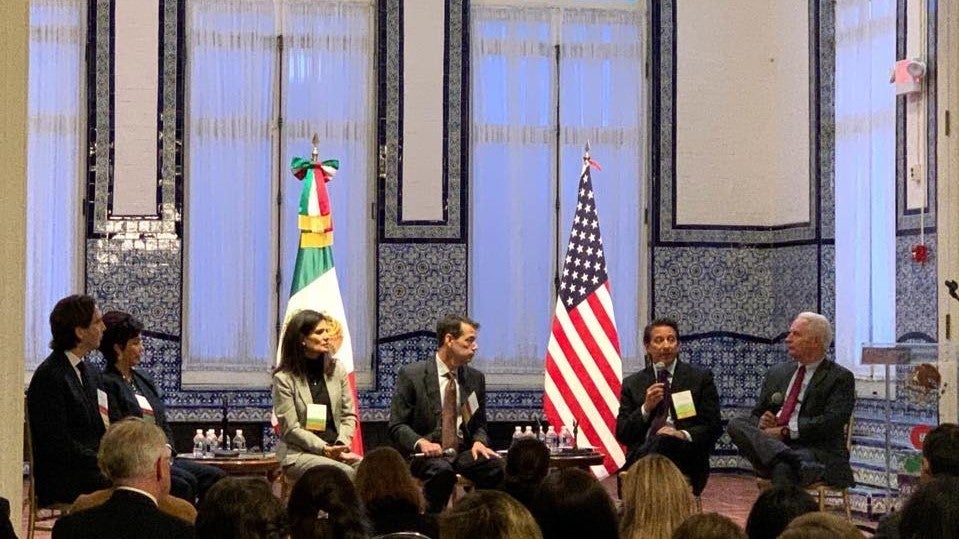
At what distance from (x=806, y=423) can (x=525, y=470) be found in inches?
108

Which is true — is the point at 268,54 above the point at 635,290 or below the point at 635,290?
above

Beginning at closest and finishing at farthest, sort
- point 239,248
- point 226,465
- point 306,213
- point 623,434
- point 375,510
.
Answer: point 375,510 → point 226,465 → point 623,434 → point 306,213 → point 239,248

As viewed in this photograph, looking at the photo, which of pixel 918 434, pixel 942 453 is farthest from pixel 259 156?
pixel 942 453

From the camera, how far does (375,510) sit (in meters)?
4.25

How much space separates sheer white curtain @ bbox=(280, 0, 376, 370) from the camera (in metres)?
11.0

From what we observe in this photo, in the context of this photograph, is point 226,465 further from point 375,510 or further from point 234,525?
point 234,525

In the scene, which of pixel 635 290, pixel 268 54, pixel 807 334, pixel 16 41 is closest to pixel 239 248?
pixel 268 54

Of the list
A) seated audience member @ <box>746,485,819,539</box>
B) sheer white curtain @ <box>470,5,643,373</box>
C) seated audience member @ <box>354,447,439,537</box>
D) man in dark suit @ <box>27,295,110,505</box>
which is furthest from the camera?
sheer white curtain @ <box>470,5,643,373</box>

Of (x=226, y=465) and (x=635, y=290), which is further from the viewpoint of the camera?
(x=635, y=290)

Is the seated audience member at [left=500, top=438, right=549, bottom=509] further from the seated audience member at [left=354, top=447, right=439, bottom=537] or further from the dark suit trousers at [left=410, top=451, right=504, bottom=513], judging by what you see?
the dark suit trousers at [left=410, top=451, right=504, bottom=513]

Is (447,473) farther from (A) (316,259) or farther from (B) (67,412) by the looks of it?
(A) (316,259)

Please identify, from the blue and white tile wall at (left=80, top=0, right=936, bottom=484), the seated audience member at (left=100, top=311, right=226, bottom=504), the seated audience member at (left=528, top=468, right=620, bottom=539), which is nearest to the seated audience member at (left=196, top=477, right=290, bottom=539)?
the seated audience member at (left=528, top=468, right=620, bottom=539)

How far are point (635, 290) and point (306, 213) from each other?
3219 mm

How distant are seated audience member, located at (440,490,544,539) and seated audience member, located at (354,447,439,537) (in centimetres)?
101
